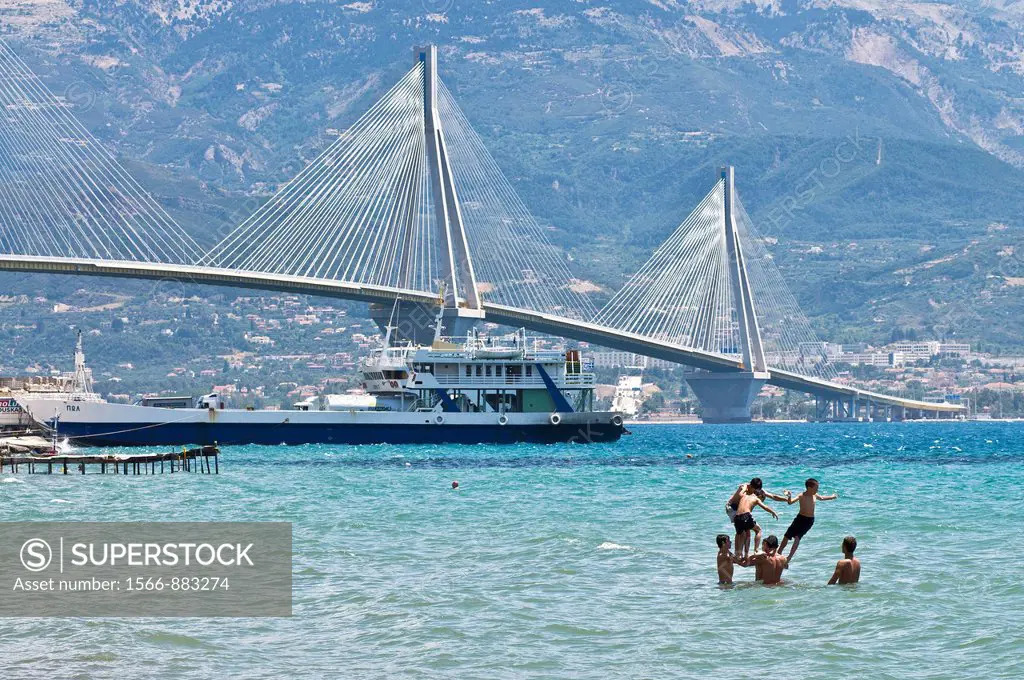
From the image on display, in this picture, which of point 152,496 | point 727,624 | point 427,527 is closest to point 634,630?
point 727,624

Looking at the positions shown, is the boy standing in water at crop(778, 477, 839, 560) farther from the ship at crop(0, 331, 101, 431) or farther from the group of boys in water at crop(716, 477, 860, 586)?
the ship at crop(0, 331, 101, 431)

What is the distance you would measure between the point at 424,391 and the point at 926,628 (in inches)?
2486

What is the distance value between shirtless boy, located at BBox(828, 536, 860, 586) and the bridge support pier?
124 metres

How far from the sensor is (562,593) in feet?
84.6

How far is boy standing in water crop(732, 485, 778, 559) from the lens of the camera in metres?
→ 26.3

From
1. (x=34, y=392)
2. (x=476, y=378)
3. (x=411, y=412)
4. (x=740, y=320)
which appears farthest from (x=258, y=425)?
(x=740, y=320)

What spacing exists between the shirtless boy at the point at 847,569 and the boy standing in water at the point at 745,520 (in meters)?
1.17

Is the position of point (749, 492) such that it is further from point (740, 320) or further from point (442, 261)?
point (740, 320)

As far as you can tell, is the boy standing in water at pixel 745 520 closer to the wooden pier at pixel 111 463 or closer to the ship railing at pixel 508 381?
the wooden pier at pixel 111 463

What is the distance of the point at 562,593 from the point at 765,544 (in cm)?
330

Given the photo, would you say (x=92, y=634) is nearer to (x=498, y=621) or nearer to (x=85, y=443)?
(x=498, y=621)

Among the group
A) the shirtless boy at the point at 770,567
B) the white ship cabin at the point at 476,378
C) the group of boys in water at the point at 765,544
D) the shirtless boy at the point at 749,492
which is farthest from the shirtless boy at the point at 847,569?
the white ship cabin at the point at 476,378

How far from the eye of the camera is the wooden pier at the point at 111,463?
184 feet

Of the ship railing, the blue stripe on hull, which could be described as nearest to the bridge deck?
the blue stripe on hull
